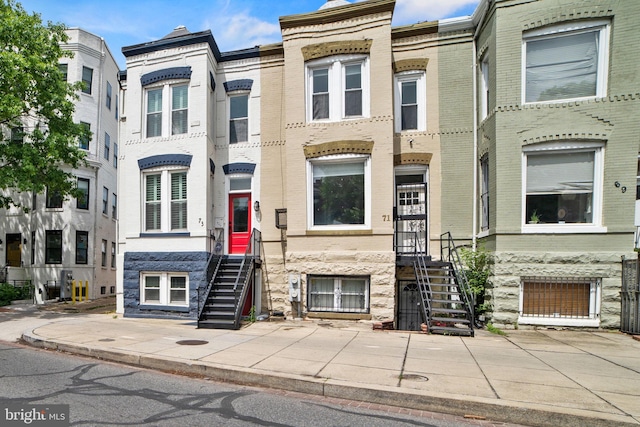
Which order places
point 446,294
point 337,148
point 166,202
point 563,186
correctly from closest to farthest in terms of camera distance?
point 563,186 < point 446,294 < point 337,148 < point 166,202

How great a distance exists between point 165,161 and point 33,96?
194 inches

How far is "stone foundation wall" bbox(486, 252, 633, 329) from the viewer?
379 inches

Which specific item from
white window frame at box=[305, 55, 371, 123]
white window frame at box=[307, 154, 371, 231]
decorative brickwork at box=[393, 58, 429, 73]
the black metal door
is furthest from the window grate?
decorative brickwork at box=[393, 58, 429, 73]

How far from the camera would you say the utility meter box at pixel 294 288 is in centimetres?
1151

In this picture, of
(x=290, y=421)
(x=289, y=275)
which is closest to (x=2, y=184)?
(x=289, y=275)

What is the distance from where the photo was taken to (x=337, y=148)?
11.6 metres

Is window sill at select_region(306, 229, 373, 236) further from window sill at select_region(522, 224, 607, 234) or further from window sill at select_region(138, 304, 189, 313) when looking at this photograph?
window sill at select_region(138, 304, 189, 313)

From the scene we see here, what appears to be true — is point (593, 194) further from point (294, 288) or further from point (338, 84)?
point (294, 288)

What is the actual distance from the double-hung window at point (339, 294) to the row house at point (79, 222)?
13527 mm

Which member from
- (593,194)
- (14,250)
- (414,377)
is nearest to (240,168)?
(414,377)

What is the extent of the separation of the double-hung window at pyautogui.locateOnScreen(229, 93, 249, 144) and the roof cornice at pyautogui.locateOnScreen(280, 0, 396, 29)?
2.80m

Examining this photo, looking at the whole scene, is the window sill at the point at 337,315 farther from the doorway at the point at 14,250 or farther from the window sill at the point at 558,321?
the doorway at the point at 14,250

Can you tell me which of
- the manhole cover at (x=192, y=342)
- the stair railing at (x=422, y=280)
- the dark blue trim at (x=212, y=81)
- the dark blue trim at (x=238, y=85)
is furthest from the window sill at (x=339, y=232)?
the dark blue trim at (x=212, y=81)

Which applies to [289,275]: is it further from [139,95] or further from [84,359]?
[139,95]
